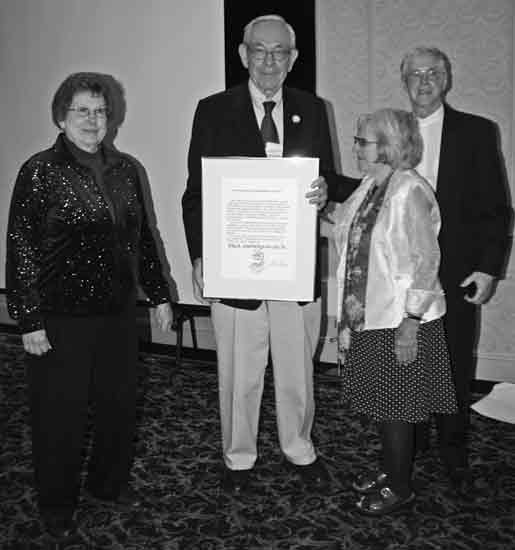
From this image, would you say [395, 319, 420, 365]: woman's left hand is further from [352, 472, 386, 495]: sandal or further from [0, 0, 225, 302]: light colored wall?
[0, 0, 225, 302]: light colored wall

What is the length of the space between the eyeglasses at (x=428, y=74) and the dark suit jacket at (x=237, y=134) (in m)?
0.40

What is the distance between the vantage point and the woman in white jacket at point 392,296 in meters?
2.30

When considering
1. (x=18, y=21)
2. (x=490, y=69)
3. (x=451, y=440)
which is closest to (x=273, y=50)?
(x=451, y=440)

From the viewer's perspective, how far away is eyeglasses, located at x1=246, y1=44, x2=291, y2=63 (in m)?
2.50

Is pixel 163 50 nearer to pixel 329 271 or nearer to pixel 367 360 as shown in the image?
pixel 329 271

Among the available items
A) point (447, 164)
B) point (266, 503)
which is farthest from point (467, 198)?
point (266, 503)

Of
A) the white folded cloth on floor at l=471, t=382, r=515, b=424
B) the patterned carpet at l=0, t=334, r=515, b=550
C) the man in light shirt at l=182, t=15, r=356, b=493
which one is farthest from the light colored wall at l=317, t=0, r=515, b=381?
the man in light shirt at l=182, t=15, r=356, b=493

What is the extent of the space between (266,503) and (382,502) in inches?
18.1

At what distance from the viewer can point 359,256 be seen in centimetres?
239

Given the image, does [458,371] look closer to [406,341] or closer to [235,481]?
[406,341]

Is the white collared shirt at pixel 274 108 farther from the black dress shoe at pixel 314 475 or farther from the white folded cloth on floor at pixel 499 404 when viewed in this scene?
the white folded cloth on floor at pixel 499 404

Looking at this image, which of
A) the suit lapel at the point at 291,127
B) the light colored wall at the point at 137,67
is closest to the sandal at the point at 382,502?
the suit lapel at the point at 291,127

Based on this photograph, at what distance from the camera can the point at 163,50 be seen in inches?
203

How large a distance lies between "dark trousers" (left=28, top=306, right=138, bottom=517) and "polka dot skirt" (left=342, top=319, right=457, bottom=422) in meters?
0.86
